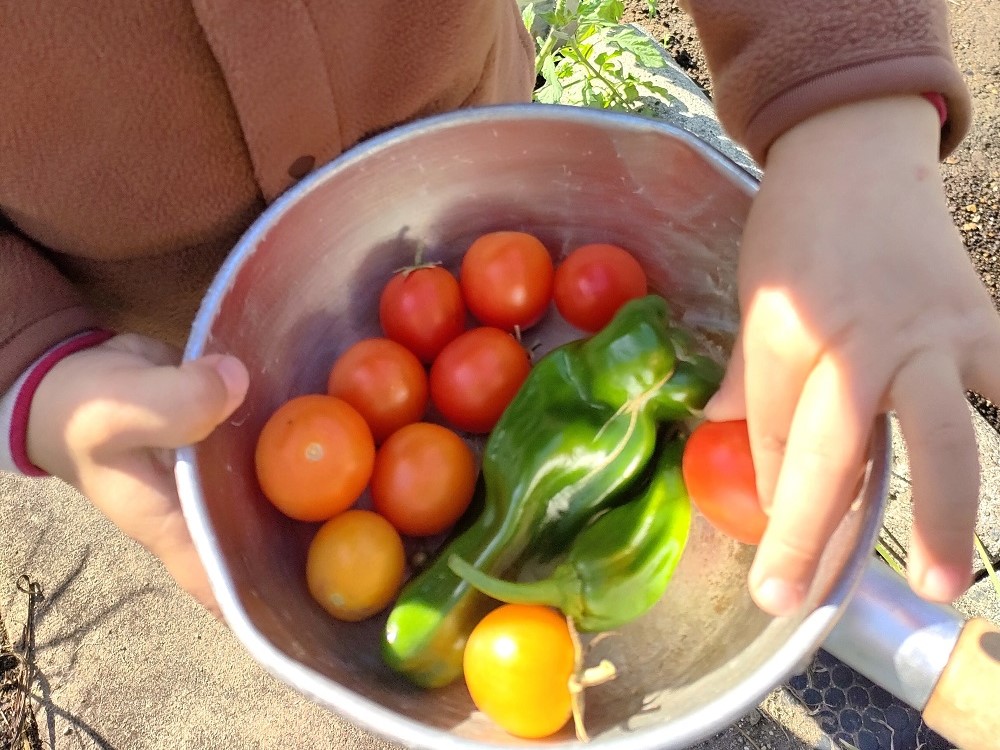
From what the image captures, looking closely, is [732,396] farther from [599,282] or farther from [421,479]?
[421,479]

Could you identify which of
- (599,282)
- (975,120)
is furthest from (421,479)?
(975,120)

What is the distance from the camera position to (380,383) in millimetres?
1023

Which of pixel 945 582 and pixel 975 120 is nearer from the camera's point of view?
pixel 945 582

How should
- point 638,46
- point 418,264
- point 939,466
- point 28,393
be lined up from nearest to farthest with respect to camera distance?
point 939,466 → point 28,393 → point 418,264 → point 638,46

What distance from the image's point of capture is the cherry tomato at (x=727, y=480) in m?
0.83

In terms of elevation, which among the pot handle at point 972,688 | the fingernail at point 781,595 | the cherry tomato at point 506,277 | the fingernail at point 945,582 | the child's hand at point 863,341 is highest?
the child's hand at point 863,341

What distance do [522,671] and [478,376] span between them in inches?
14.7

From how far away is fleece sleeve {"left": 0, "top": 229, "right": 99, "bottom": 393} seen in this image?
88cm

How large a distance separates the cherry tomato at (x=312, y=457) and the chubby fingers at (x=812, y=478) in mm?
467

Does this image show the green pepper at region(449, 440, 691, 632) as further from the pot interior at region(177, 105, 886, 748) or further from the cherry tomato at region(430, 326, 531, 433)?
the cherry tomato at region(430, 326, 531, 433)

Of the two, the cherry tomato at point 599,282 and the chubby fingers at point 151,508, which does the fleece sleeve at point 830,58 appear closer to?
the cherry tomato at point 599,282

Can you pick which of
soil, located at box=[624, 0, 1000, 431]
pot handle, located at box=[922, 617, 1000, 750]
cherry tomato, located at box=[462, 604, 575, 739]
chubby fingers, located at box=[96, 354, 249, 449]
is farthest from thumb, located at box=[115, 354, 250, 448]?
Result: soil, located at box=[624, 0, 1000, 431]

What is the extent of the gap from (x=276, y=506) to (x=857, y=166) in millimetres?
729

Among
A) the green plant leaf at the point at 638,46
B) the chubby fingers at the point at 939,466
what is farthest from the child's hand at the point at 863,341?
the green plant leaf at the point at 638,46
